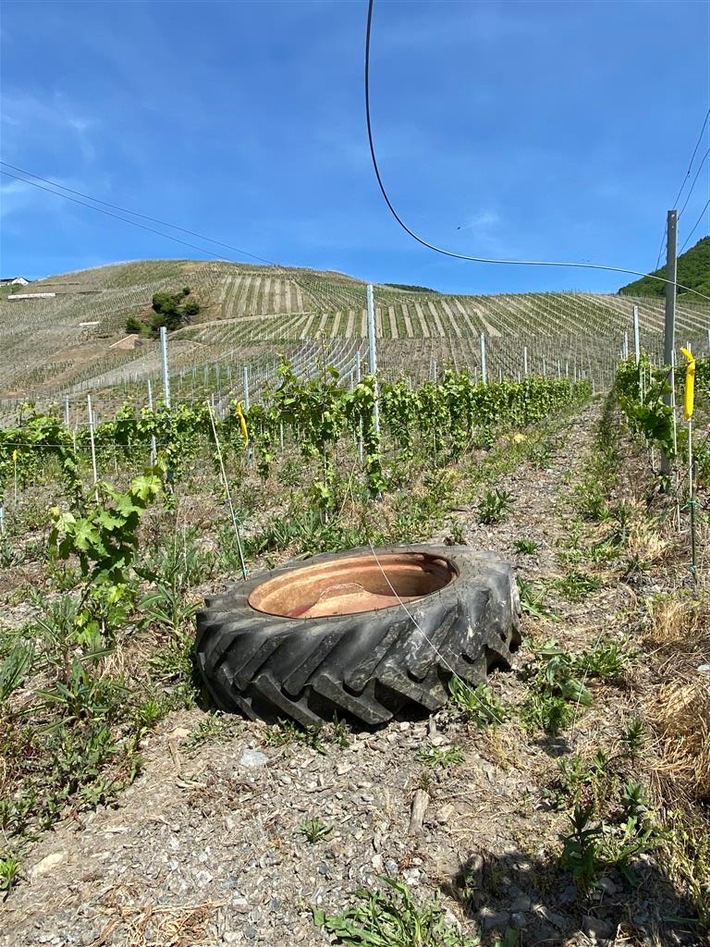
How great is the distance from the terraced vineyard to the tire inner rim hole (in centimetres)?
1693

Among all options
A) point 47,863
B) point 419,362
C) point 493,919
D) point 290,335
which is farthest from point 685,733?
point 290,335

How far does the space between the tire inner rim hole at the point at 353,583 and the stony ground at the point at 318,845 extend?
1.12 metres

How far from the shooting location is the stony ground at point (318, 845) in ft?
6.05

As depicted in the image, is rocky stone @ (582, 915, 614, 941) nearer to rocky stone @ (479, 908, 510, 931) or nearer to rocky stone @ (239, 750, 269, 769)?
rocky stone @ (479, 908, 510, 931)

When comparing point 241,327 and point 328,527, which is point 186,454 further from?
point 241,327

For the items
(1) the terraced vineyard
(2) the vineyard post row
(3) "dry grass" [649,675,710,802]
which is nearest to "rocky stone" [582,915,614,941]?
(3) "dry grass" [649,675,710,802]

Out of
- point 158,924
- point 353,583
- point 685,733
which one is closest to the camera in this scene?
point 158,924

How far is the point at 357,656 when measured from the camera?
A: 2.79 m

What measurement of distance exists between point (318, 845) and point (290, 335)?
43.5 meters

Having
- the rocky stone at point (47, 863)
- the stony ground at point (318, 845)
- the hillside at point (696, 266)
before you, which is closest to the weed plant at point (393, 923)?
the stony ground at point (318, 845)

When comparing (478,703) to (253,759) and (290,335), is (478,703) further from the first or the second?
(290,335)

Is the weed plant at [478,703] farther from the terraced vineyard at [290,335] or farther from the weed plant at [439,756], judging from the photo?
the terraced vineyard at [290,335]

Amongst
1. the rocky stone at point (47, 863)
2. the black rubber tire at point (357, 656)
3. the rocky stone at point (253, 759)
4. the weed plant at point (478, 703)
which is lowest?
the rocky stone at point (47, 863)

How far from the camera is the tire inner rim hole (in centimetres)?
406
